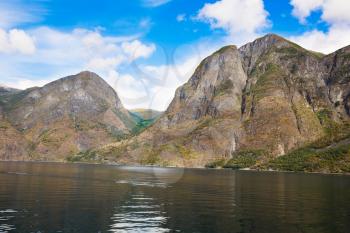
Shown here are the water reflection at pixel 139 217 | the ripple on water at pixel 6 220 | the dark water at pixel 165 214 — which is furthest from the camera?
the dark water at pixel 165 214

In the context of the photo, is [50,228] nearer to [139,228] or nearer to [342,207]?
[139,228]

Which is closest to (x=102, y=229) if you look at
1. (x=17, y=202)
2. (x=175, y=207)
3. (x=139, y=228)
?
(x=139, y=228)

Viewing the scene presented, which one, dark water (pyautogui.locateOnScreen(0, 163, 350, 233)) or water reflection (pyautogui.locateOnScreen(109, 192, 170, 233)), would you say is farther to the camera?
dark water (pyautogui.locateOnScreen(0, 163, 350, 233))

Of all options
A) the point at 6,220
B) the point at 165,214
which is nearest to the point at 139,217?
the point at 165,214

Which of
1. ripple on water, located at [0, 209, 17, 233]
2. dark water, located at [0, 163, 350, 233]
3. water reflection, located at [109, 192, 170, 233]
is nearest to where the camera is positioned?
ripple on water, located at [0, 209, 17, 233]

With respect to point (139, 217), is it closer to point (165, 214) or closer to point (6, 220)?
point (165, 214)

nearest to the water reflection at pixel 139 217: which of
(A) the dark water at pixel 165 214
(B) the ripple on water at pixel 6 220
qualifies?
(A) the dark water at pixel 165 214

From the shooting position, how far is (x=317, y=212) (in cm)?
7719

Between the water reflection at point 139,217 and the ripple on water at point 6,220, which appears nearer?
the ripple on water at point 6,220

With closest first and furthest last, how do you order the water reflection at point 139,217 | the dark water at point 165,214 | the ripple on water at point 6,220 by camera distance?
the ripple on water at point 6,220
the water reflection at point 139,217
the dark water at point 165,214

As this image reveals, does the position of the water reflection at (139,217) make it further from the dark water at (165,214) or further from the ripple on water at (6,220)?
the ripple on water at (6,220)

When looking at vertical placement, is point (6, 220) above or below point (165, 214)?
below

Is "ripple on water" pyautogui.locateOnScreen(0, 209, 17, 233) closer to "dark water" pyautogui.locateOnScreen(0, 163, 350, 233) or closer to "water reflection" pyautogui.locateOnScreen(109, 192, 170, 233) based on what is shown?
"dark water" pyautogui.locateOnScreen(0, 163, 350, 233)

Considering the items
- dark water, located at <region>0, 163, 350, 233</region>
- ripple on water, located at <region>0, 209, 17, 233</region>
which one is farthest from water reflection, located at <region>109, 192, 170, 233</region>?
ripple on water, located at <region>0, 209, 17, 233</region>
